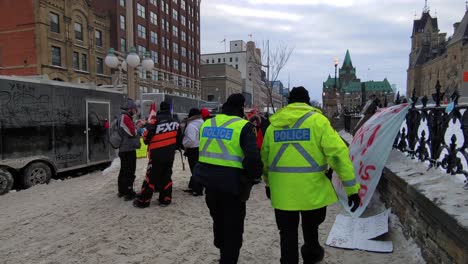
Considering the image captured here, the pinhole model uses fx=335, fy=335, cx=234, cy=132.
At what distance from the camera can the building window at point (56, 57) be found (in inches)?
1510

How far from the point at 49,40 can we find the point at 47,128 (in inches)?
1363

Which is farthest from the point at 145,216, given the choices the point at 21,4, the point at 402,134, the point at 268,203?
the point at 21,4

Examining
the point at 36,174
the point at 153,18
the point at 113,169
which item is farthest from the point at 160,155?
the point at 153,18

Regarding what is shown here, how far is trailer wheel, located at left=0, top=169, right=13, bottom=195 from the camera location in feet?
24.9

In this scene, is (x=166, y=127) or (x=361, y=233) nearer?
(x=361, y=233)

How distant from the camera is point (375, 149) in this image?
180 inches

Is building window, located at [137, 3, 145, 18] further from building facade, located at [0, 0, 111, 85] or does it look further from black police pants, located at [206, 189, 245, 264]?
black police pants, located at [206, 189, 245, 264]

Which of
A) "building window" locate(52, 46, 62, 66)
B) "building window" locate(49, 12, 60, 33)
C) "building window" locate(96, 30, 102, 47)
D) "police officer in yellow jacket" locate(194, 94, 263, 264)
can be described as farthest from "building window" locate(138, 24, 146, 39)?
"police officer in yellow jacket" locate(194, 94, 263, 264)

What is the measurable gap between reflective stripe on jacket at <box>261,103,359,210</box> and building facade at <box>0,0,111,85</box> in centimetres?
3931

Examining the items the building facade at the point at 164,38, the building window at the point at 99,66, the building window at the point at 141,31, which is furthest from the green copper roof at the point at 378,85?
the building window at the point at 99,66

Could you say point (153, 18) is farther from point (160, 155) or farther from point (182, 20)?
point (160, 155)

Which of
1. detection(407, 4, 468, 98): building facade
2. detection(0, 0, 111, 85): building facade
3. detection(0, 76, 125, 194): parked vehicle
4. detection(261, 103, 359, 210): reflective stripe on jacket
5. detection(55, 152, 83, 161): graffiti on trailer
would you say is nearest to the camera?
detection(261, 103, 359, 210): reflective stripe on jacket

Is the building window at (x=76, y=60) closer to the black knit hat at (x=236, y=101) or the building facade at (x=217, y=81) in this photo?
the black knit hat at (x=236, y=101)

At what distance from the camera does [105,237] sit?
4.71m
